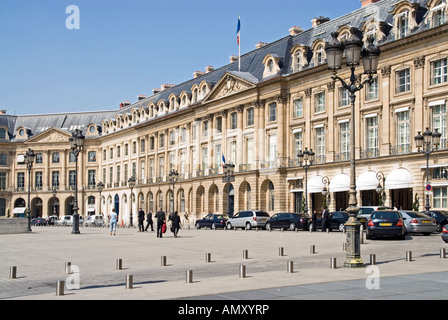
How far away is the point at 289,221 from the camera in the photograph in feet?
144

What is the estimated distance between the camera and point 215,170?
229 feet

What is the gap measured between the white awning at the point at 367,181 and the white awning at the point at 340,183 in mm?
1328

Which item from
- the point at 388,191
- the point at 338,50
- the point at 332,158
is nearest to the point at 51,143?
the point at 332,158

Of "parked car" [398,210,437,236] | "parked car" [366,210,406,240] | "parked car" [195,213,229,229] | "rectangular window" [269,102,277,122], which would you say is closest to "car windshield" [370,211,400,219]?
"parked car" [366,210,406,240]

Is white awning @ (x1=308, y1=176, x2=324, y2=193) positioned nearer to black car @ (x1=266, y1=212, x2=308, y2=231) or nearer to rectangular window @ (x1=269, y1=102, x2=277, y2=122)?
rectangular window @ (x1=269, y1=102, x2=277, y2=122)

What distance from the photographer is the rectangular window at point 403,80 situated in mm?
46969

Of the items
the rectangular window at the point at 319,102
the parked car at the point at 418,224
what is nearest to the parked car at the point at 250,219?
the rectangular window at the point at 319,102

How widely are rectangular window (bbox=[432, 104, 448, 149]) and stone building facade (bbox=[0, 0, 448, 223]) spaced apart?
0.07 m

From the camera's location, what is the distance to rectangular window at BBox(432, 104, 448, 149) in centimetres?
4322

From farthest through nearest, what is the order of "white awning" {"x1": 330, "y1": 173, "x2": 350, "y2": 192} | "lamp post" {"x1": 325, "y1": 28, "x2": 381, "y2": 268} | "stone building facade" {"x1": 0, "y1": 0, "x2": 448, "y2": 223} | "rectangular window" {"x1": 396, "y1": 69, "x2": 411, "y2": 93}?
"white awning" {"x1": 330, "y1": 173, "x2": 350, "y2": 192} → "rectangular window" {"x1": 396, "y1": 69, "x2": 411, "y2": 93} → "stone building facade" {"x1": 0, "y1": 0, "x2": 448, "y2": 223} → "lamp post" {"x1": 325, "y1": 28, "x2": 381, "y2": 268}

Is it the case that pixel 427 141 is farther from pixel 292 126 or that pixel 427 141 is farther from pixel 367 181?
pixel 292 126

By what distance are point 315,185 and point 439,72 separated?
598 inches

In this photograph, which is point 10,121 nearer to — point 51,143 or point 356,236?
point 51,143

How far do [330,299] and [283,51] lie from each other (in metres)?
52.1
